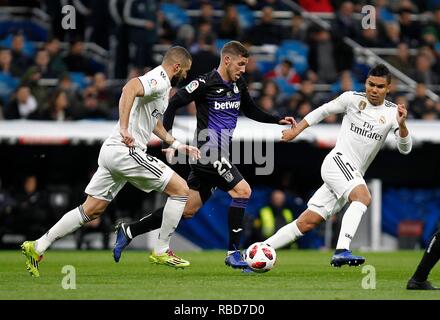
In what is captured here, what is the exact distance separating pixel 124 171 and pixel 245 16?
12.8 meters

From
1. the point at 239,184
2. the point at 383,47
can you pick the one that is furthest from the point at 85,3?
the point at 239,184

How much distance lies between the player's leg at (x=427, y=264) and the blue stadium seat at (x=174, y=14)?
46.6 feet

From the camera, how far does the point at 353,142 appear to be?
11391mm

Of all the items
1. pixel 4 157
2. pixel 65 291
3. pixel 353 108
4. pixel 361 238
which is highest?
pixel 353 108

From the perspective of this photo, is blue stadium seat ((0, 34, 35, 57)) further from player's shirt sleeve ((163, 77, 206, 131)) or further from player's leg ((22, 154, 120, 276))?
Answer: player's leg ((22, 154, 120, 276))

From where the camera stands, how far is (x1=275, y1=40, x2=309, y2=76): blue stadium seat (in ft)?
73.2

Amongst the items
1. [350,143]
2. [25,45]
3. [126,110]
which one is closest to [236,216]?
[350,143]

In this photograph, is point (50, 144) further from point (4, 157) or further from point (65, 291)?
point (65, 291)

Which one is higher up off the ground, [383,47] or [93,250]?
[383,47]

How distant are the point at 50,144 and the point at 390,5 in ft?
34.0

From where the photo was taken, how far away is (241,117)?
1895 centimetres

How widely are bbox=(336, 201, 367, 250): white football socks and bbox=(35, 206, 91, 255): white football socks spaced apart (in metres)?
2.64

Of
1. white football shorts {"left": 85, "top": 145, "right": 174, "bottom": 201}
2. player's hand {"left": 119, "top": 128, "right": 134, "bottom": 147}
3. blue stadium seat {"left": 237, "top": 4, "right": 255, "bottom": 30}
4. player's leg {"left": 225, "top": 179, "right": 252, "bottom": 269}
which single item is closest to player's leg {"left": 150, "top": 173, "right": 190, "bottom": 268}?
white football shorts {"left": 85, "top": 145, "right": 174, "bottom": 201}

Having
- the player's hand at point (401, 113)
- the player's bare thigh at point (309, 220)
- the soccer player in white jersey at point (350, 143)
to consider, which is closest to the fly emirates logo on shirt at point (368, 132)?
the soccer player in white jersey at point (350, 143)
